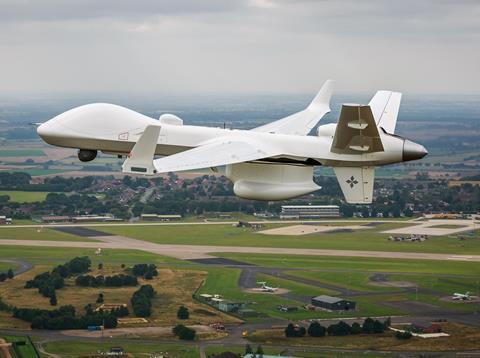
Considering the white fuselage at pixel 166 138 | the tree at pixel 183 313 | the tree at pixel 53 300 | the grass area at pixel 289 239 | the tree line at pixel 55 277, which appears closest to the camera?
the white fuselage at pixel 166 138

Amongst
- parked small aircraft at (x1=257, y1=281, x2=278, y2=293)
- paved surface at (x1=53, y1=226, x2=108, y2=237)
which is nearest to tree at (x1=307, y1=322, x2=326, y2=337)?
parked small aircraft at (x1=257, y1=281, x2=278, y2=293)

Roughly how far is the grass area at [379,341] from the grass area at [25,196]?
2552 inches

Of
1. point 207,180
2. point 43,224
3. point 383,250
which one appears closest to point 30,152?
point 207,180

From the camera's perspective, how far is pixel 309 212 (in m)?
123

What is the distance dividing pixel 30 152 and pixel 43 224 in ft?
269

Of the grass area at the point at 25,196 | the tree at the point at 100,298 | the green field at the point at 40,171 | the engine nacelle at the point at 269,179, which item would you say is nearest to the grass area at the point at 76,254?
the tree at the point at 100,298

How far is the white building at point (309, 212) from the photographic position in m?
122

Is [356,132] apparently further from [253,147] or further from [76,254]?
[76,254]

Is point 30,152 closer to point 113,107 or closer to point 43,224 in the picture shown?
point 43,224

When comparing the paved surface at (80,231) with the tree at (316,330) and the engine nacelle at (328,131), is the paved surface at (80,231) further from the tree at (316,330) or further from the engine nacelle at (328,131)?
the engine nacelle at (328,131)

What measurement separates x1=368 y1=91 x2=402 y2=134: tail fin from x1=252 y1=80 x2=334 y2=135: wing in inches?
147

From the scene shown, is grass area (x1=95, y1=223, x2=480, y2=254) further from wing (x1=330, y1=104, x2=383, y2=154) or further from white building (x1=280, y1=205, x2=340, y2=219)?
wing (x1=330, y1=104, x2=383, y2=154)

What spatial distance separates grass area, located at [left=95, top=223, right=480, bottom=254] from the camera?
9856 centimetres

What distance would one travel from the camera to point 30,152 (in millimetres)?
194250
